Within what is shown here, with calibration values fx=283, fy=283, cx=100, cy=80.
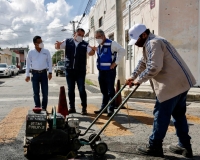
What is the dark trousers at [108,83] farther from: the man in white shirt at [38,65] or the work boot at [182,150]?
the work boot at [182,150]

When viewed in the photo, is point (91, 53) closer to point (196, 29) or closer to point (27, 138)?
point (27, 138)

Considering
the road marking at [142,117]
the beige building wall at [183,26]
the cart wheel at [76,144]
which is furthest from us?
the beige building wall at [183,26]

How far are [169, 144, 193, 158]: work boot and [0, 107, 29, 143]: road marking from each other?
8.14 ft

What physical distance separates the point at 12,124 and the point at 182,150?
339 centimetres

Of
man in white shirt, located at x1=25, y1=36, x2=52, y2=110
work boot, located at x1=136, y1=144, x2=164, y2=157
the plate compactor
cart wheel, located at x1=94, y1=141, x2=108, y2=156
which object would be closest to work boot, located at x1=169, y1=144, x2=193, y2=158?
work boot, located at x1=136, y1=144, x2=164, y2=157

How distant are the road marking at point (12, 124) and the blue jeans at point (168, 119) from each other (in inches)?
91.4

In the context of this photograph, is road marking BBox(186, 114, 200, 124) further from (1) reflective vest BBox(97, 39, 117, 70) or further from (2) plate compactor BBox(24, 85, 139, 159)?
(2) plate compactor BBox(24, 85, 139, 159)

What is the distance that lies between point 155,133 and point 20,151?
1.88 meters

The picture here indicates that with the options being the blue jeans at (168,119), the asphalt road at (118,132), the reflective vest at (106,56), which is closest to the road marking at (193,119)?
the asphalt road at (118,132)

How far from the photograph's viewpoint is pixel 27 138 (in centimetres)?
342

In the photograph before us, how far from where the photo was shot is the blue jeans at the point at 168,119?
3.58 meters

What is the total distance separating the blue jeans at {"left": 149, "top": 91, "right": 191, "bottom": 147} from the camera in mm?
3580

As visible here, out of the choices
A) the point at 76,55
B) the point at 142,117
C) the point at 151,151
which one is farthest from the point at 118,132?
the point at 76,55

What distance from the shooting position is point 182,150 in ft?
12.5
